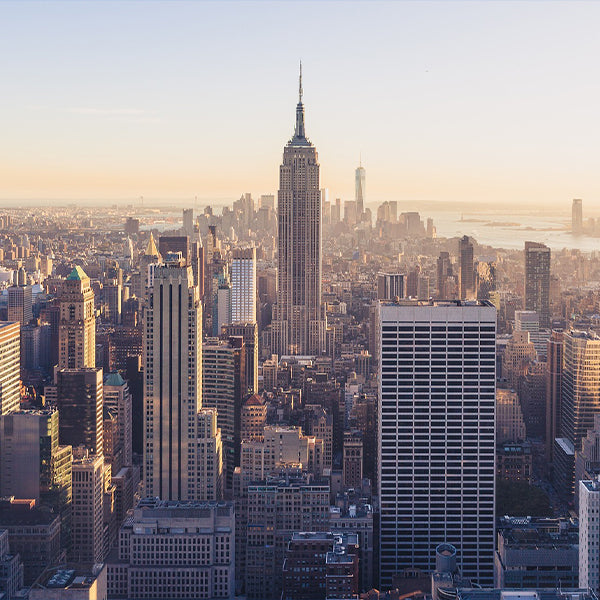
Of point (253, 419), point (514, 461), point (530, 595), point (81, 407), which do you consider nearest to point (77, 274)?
point (81, 407)

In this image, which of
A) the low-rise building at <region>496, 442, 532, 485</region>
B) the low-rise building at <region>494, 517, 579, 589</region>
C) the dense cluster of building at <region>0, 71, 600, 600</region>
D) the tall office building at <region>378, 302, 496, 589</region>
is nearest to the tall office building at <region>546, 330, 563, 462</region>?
the dense cluster of building at <region>0, 71, 600, 600</region>

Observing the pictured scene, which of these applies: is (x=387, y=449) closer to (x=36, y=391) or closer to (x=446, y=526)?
(x=446, y=526)

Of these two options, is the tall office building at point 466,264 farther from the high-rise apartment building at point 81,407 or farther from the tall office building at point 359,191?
the high-rise apartment building at point 81,407

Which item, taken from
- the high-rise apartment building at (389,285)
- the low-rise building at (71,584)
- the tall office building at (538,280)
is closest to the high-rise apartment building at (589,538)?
the low-rise building at (71,584)

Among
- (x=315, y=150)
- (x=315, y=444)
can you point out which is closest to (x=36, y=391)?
(x=315, y=444)

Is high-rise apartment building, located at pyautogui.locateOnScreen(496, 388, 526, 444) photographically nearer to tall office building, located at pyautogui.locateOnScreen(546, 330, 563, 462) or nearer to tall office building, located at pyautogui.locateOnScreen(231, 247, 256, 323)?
tall office building, located at pyautogui.locateOnScreen(546, 330, 563, 462)

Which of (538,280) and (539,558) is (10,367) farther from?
(538,280)
